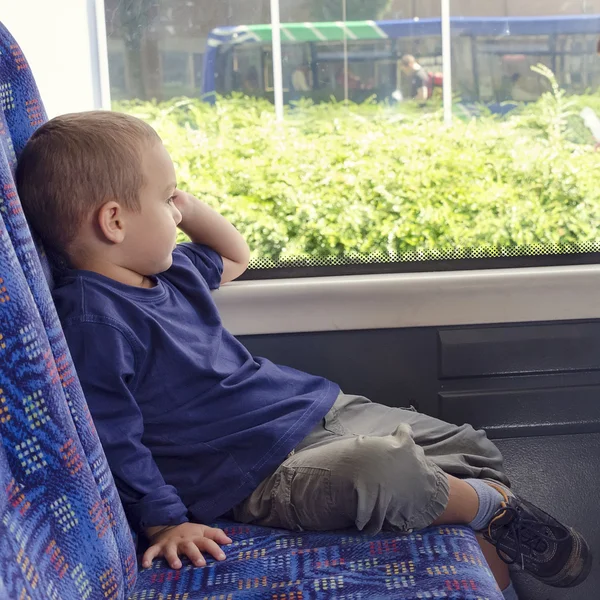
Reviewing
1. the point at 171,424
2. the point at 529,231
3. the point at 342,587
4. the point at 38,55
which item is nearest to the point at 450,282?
the point at 529,231

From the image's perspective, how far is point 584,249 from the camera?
1907 mm

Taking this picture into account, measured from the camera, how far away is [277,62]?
182 centimetres

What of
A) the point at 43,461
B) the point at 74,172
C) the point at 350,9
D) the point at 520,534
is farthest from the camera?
the point at 350,9

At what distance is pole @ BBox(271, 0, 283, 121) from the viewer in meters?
1.79

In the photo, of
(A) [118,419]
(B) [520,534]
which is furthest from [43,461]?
(B) [520,534]

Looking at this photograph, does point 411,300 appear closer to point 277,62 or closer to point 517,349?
point 517,349

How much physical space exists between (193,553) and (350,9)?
115 cm

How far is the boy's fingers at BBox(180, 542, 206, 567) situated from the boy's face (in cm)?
45

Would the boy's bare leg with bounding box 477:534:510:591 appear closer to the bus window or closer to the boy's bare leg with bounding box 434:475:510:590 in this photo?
the boy's bare leg with bounding box 434:475:510:590

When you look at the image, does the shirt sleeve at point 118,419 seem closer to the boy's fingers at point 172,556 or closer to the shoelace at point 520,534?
the boy's fingers at point 172,556

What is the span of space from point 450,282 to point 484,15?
22.4 inches

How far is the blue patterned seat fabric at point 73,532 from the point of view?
0.93 meters

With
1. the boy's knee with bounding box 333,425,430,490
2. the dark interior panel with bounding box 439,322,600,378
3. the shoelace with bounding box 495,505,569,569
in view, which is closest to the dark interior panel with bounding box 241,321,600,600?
the dark interior panel with bounding box 439,322,600,378

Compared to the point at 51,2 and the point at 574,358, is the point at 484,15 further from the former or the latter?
the point at 51,2
